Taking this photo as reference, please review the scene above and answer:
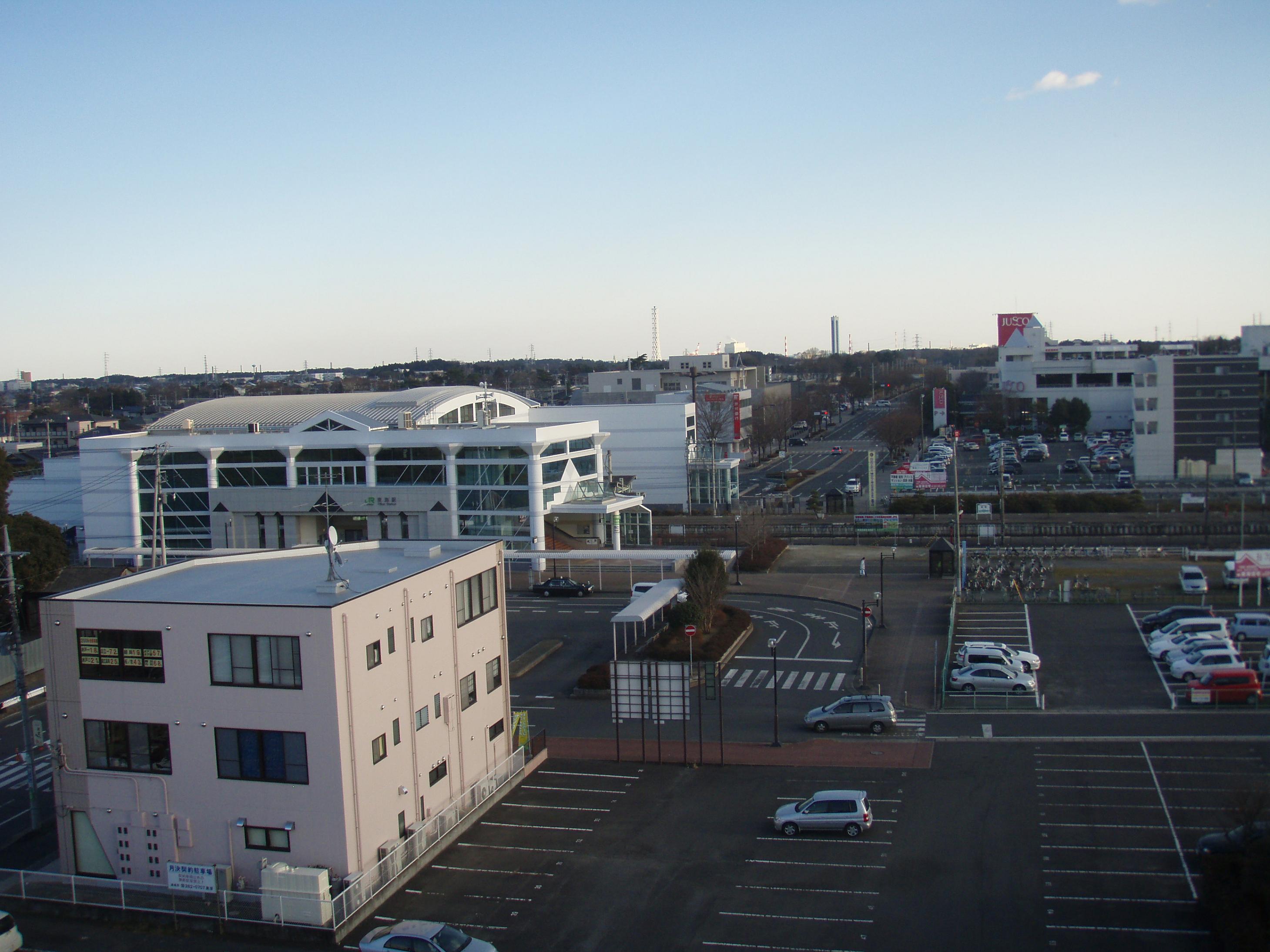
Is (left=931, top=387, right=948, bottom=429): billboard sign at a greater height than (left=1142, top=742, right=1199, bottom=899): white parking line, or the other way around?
(left=931, top=387, right=948, bottom=429): billboard sign

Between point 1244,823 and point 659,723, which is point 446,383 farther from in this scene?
point 1244,823

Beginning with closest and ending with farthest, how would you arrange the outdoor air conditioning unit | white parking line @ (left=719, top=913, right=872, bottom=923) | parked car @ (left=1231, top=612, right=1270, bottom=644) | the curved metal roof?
white parking line @ (left=719, top=913, right=872, bottom=923)
the outdoor air conditioning unit
parked car @ (left=1231, top=612, right=1270, bottom=644)
the curved metal roof

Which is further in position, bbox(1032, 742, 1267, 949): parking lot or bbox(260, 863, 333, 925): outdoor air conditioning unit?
bbox(260, 863, 333, 925): outdoor air conditioning unit

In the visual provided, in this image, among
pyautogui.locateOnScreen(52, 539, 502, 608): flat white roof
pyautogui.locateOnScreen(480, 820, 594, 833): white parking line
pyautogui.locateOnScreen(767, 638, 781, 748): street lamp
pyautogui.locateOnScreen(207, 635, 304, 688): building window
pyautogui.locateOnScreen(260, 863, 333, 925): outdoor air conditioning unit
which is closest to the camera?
pyautogui.locateOnScreen(260, 863, 333, 925): outdoor air conditioning unit

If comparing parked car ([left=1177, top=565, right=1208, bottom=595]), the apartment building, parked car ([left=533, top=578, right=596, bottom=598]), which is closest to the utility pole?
the apartment building

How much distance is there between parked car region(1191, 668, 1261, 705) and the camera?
20.9 meters

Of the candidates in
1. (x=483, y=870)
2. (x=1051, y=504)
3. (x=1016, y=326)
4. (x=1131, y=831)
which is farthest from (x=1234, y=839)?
(x=1016, y=326)

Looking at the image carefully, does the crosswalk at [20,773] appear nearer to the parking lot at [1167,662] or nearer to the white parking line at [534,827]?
the white parking line at [534,827]

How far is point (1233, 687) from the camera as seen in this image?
21.1m

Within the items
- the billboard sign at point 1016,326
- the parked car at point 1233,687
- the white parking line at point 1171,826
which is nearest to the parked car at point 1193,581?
the parked car at point 1233,687

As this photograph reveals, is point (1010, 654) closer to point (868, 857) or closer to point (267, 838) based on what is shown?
point (868, 857)

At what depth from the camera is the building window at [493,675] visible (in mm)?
18297

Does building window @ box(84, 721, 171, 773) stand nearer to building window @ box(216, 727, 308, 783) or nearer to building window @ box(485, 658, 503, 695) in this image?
building window @ box(216, 727, 308, 783)

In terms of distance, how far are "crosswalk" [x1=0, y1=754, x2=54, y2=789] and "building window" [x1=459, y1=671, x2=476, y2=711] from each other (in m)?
8.60
